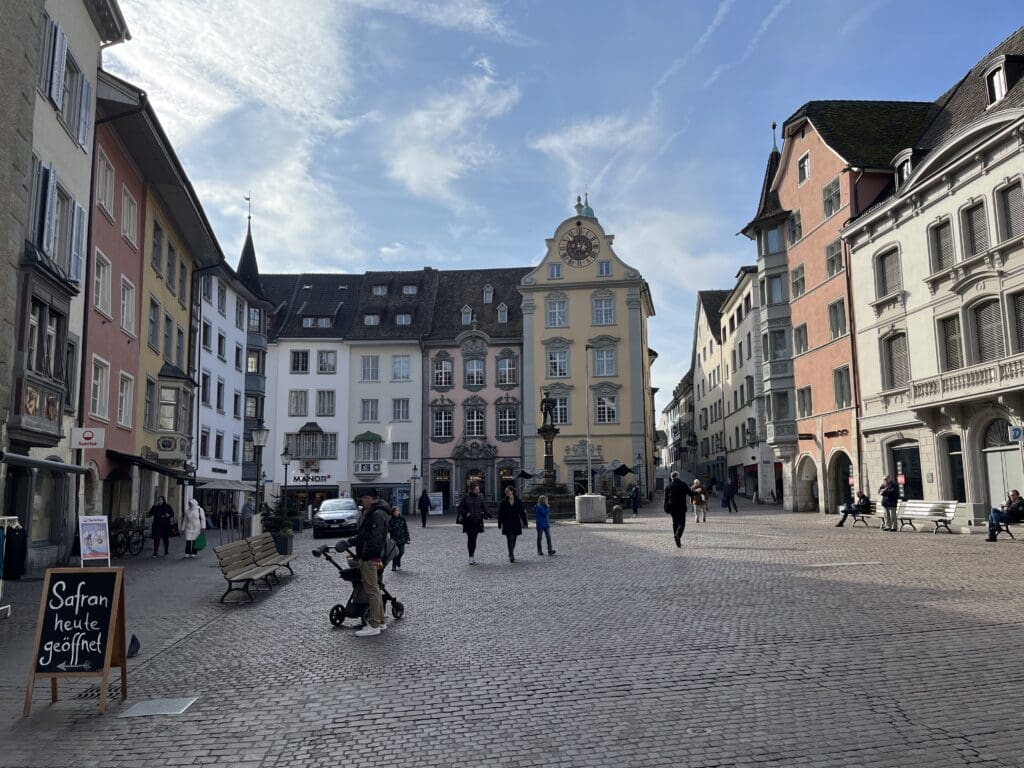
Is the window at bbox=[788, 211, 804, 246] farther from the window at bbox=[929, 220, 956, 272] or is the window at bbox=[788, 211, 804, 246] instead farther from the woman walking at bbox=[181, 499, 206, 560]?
the woman walking at bbox=[181, 499, 206, 560]

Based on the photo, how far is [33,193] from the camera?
17031mm

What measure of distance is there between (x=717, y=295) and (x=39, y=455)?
64.7 metres

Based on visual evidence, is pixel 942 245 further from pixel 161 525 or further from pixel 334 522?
pixel 161 525

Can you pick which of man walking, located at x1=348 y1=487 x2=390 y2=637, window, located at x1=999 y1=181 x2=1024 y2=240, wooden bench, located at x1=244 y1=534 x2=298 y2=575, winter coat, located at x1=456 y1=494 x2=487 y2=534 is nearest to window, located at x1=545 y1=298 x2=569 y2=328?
window, located at x1=999 y1=181 x2=1024 y2=240

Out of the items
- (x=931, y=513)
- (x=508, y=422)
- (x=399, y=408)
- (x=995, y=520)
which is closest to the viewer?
(x=995, y=520)

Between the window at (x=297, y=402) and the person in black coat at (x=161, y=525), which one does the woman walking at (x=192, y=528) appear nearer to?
the person in black coat at (x=161, y=525)

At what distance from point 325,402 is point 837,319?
3659 centimetres

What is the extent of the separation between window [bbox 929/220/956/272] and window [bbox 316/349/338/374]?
139ft

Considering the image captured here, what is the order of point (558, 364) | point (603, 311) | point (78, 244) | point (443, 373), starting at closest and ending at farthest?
point (78, 244) < point (603, 311) < point (558, 364) < point (443, 373)

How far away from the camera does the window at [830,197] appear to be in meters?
34.8

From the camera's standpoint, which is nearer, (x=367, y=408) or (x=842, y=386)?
(x=842, y=386)

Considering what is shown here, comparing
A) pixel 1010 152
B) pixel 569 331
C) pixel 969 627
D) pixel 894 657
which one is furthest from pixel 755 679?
pixel 569 331

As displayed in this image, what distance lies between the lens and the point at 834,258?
35.2 m

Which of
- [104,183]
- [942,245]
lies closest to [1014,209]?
[942,245]
